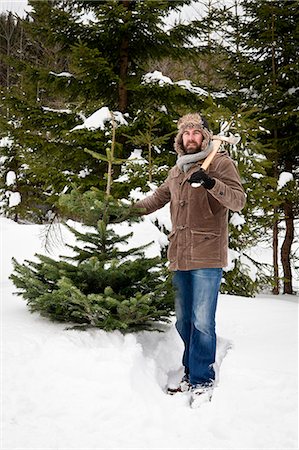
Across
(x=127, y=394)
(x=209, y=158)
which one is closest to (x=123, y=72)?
(x=209, y=158)

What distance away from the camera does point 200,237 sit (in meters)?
3.43

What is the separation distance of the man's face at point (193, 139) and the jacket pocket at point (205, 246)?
26.2 inches

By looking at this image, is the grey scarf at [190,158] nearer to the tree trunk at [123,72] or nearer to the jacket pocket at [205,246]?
the jacket pocket at [205,246]

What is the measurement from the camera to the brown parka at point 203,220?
133 inches

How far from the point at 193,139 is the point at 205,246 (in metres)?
0.86

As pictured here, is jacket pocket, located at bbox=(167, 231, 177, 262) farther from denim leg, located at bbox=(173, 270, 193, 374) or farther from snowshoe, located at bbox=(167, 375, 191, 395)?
snowshoe, located at bbox=(167, 375, 191, 395)

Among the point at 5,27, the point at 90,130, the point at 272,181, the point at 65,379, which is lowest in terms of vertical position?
the point at 65,379

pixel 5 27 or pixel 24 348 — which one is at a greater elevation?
pixel 5 27

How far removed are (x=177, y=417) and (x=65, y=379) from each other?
2.70 feet

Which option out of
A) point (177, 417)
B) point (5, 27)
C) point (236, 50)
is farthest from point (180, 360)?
point (5, 27)

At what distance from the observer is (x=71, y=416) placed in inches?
111

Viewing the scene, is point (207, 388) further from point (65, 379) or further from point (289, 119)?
point (289, 119)

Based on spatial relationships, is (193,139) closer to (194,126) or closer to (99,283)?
(194,126)

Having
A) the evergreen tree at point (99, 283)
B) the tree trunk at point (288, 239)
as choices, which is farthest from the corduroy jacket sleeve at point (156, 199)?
the tree trunk at point (288, 239)
